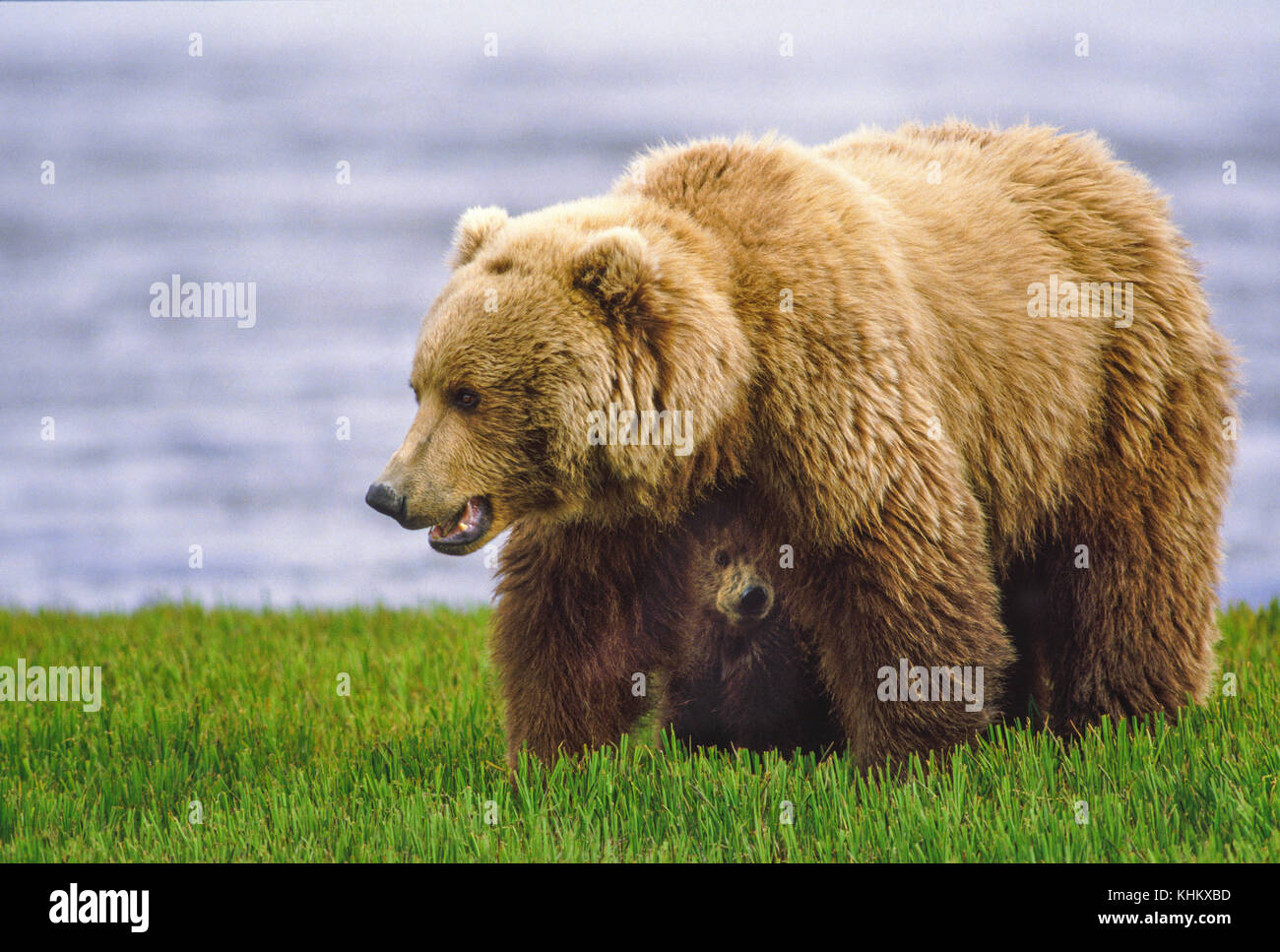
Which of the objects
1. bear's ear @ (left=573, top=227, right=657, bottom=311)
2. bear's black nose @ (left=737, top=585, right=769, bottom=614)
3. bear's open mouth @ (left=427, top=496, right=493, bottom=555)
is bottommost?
bear's black nose @ (left=737, top=585, right=769, bottom=614)

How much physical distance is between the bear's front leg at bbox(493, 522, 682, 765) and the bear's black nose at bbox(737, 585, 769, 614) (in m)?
0.45

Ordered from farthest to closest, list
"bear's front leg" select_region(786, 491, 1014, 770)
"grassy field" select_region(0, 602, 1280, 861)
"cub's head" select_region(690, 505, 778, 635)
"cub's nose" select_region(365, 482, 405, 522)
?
"cub's head" select_region(690, 505, 778, 635), "bear's front leg" select_region(786, 491, 1014, 770), "cub's nose" select_region(365, 482, 405, 522), "grassy field" select_region(0, 602, 1280, 861)

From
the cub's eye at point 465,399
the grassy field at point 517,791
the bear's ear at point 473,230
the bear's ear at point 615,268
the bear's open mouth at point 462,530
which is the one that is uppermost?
the bear's ear at point 473,230

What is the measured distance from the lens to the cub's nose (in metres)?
4.54

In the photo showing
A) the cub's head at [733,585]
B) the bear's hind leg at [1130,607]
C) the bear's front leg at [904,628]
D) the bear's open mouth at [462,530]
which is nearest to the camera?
the bear's open mouth at [462,530]

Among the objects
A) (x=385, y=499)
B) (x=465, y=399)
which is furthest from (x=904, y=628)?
(x=385, y=499)

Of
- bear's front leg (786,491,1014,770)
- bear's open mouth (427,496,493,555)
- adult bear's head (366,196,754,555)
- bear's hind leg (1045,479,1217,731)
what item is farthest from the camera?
bear's hind leg (1045,479,1217,731)

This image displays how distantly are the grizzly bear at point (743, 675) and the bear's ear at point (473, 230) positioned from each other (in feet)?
5.00

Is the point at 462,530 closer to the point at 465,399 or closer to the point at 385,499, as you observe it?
the point at 385,499

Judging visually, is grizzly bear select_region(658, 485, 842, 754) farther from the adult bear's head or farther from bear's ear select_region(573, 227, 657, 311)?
bear's ear select_region(573, 227, 657, 311)

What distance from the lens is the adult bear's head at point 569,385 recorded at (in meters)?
4.66

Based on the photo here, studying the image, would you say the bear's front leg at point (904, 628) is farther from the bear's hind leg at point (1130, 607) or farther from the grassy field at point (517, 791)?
the bear's hind leg at point (1130, 607)

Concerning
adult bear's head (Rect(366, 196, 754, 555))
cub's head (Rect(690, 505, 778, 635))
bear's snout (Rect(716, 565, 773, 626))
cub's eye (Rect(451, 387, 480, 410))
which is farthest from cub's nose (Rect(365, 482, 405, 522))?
bear's snout (Rect(716, 565, 773, 626))

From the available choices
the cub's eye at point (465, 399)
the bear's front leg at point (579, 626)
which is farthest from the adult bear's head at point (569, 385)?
the bear's front leg at point (579, 626)
